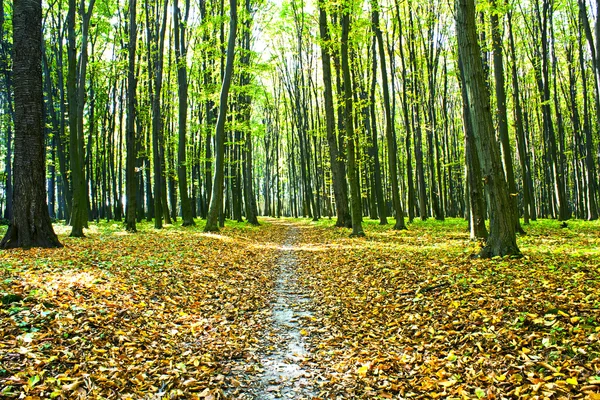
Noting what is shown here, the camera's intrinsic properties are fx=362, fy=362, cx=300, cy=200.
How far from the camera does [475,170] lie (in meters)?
11.7

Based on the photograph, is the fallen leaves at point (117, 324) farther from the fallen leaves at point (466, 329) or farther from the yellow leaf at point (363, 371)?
the yellow leaf at point (363, 371)

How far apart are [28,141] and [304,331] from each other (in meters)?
8.61

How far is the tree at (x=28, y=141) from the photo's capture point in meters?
9.05

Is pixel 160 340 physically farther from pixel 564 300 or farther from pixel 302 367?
pixel 564 300

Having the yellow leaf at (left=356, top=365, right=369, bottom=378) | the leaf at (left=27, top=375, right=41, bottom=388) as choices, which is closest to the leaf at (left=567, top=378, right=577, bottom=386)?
the yellow leaf at (left=356, top=365, right=369, bottom=378)

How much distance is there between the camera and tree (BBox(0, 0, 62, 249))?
29.7 ft

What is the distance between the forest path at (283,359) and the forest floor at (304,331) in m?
0.02

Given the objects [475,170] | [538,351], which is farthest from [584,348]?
[475,170]

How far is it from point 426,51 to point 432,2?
2942mm

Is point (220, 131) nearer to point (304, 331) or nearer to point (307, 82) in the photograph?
point (304, 331)

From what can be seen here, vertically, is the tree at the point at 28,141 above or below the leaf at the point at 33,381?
above

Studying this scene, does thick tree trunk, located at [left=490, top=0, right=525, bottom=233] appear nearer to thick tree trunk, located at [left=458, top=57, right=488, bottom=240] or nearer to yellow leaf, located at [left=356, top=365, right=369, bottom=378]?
thick tree trunk, located at [left=458, top=57, right=488, bottom=240]

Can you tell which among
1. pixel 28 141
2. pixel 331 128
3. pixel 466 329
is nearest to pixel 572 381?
pixel 466 329

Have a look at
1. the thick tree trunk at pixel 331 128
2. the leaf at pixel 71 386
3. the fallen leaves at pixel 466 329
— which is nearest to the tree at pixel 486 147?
the fallen leaves at pixel 466 329
